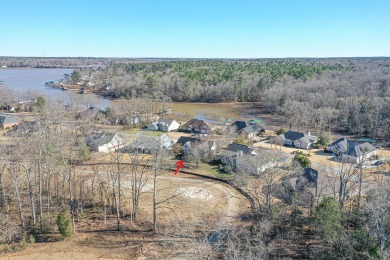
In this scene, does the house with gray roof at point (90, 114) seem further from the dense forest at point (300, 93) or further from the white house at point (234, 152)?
the white house at point (234, 152)

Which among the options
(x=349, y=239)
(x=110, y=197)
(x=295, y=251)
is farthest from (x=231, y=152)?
(x=349, y=239)

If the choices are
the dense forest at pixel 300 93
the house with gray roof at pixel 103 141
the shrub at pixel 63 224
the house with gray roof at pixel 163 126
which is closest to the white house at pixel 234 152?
the house with gray roof at pixel 103 141

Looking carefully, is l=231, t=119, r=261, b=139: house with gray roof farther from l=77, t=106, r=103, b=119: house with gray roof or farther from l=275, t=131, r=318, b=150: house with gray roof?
l=77, t=106, r=103, b=119: house with gray roof

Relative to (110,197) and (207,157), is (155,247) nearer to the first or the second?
(110,197)

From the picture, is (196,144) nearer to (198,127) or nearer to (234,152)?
(234,152)

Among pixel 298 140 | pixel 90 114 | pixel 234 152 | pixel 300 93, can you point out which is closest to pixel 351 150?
pixel 298 140

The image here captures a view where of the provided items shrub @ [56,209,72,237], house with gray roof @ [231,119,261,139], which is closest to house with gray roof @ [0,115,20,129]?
house with gray roof @ [231,119,261,139]

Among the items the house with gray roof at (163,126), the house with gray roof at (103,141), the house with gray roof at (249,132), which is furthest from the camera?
the house with gray roof at (163,126)
